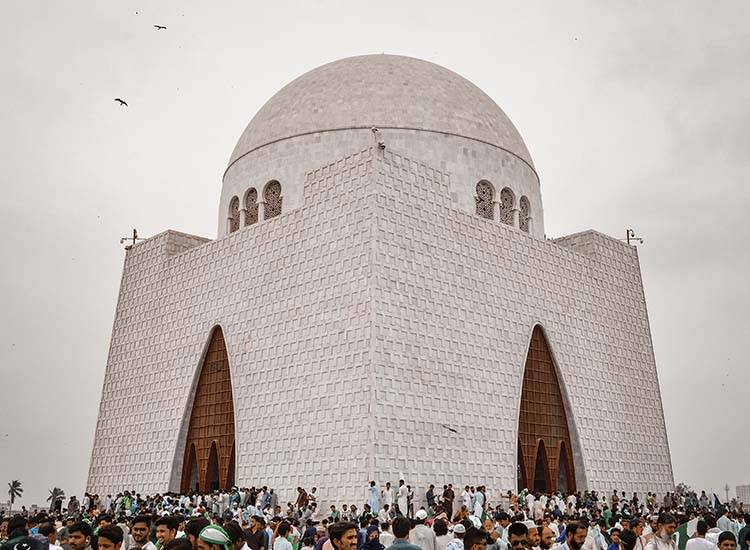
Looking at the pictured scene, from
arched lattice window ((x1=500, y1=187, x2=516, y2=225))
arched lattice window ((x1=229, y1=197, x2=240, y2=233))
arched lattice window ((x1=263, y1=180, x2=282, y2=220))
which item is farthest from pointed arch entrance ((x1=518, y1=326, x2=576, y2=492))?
arched lattice window ((x1=229, y1=197, x2=240, y2=233))

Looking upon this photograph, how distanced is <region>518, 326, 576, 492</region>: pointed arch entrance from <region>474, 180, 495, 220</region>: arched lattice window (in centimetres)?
360

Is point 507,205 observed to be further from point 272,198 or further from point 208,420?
point 208,420

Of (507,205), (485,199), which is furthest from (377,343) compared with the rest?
(507,205)

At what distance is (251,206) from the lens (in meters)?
23.1

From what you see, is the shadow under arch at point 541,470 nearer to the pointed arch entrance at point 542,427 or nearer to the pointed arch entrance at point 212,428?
the pointed arch entrance at point 542,427

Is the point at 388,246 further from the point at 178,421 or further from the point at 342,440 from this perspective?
the point at 178,421

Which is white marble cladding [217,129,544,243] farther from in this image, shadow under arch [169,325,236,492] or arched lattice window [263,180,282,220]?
shadow under arch [169,325,236,492]

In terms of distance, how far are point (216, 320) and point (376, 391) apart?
6.44m

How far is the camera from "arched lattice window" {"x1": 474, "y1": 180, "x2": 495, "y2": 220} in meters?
22.2

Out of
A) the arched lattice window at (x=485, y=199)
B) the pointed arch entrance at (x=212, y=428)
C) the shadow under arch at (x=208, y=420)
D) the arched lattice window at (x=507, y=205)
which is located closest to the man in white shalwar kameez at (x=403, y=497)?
the pointed arch entrance at (x=212, y=428)

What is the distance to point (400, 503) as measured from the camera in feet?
50.2

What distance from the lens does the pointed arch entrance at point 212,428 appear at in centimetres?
1986

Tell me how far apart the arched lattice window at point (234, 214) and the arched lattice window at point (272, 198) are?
1305 mm

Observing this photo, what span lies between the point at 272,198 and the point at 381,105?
4060 mm
